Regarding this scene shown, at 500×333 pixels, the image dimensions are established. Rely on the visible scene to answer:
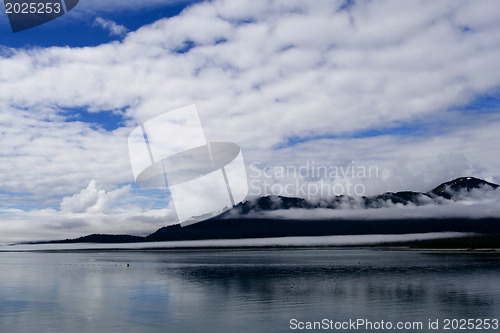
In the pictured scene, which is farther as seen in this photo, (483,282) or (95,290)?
(483,282)

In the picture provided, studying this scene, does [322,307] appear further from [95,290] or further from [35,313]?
[95,290]

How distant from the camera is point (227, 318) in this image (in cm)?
3869

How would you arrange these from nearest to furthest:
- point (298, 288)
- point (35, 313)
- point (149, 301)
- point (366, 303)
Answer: point (35, 313) → point (366, 303) → point (149, 301) → point (298, 288)

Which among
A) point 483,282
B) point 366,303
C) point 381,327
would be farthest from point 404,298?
point 483,282

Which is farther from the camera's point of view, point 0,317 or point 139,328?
point 0,317

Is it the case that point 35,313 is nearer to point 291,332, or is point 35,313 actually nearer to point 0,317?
point 0,317

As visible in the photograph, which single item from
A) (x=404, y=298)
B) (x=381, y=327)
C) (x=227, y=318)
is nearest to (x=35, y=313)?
(x=227, y=318)

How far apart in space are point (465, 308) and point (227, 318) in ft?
80.1

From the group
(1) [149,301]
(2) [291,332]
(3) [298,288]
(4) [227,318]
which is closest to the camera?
(2) [291,332]

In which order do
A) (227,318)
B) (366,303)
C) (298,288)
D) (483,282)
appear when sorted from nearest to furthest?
(227,318) < (366,303) < (298,288) < (483,282)

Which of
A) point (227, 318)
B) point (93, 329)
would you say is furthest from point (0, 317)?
point (227, 318)

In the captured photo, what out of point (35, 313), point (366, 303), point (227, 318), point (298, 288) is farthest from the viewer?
point (298, 288)

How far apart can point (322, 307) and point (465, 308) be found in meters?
14.5

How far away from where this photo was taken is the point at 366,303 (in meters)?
46.9
